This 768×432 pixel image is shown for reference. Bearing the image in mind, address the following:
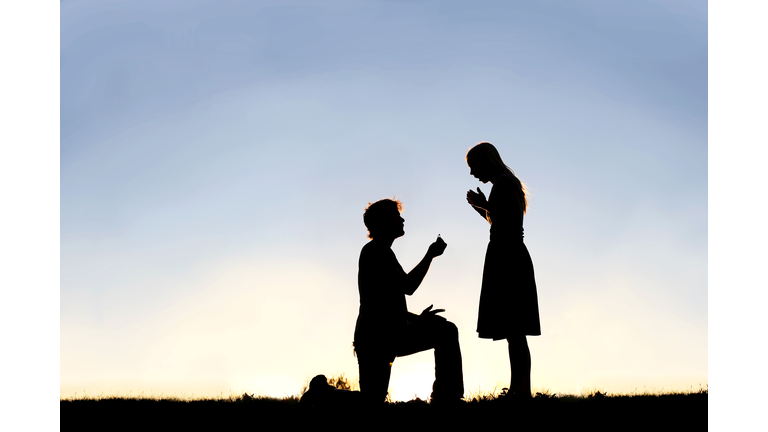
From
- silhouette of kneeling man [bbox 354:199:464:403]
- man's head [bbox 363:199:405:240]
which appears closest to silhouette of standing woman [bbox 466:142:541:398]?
silhouette of kneeling man [bbox 354:199:464:403]

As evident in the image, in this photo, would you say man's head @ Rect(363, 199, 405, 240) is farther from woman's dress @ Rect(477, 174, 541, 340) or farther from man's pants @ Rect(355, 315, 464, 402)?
woman's dress @ Rect(477, 174, 541, 340)

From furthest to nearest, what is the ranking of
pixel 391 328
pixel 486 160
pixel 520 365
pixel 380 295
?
pixel 486 160
pixel 520 365
pixel 380 295
pixel 391 328

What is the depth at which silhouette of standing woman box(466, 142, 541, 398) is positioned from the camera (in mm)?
7008

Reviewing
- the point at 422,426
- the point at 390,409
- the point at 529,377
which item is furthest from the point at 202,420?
the point at 529,377

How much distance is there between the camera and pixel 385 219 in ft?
22.2

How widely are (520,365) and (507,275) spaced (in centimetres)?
102

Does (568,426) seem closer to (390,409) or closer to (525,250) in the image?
(390,409)

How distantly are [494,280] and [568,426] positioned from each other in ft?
6.85

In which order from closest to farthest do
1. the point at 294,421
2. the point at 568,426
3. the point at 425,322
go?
the point at 568,426 < the point at 294,421 < the point at 425,322

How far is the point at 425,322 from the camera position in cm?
646

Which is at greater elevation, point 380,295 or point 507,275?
point 507,275

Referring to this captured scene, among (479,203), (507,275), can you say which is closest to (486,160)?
(479,203)

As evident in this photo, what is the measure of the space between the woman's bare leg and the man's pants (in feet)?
2.36

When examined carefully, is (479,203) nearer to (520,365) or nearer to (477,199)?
(477,199)
